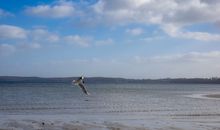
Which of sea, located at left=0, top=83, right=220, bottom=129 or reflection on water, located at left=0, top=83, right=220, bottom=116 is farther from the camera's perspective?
reflection on water, located at left=0, top=83, right=220, bottom=116

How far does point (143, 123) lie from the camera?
29.5 metres

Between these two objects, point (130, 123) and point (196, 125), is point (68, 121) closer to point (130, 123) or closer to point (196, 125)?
point (130, 123)

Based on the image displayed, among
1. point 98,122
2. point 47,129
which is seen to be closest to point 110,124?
point 98,122

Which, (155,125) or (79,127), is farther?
A: (155,125)

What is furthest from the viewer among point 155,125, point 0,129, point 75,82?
point 155,125

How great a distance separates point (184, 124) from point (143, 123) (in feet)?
9.12

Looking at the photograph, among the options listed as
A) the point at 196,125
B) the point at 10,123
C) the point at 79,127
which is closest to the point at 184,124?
the point at 196,125

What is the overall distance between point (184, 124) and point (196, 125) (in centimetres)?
99

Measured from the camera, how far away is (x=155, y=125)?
28391mm

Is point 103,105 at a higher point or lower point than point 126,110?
higher

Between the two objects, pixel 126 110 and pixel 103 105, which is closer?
pixel 126 110

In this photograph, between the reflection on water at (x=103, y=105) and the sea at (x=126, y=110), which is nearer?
the sea at (x=126, y=110)

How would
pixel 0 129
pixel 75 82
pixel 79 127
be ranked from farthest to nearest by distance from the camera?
pixel 79 127 < pixel 0 129 < pixel 75 82

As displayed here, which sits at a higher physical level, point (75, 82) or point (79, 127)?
point (75, 82)
